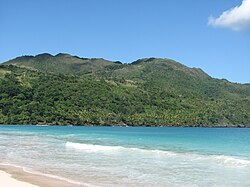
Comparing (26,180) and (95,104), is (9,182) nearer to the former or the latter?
(26,180)

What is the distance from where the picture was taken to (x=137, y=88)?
193125mm

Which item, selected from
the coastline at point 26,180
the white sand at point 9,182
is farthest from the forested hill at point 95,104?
the white sand at point 9,182

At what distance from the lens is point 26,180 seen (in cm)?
1902

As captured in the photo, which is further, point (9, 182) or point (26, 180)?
point (26, 180)

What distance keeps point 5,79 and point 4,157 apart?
434 feet

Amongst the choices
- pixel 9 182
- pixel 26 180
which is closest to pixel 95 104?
pixel 26 180

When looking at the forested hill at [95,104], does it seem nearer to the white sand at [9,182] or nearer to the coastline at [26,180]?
the coastline at [26,180]

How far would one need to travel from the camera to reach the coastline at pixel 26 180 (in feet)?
57.4

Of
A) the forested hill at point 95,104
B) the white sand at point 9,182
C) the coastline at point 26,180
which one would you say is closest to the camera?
the white sand at point 9,182

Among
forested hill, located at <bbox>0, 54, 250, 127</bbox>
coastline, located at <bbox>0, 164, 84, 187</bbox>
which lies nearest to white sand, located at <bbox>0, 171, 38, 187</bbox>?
coastline, located at <bbox>0, 164, 84, 187</bbox>

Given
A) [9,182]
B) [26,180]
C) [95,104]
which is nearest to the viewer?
[9,182]

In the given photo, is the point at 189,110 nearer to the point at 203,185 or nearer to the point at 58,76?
the point at 58,76

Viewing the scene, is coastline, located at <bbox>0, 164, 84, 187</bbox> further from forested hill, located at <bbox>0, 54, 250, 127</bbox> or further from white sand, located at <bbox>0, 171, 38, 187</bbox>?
forested hill, located at <bbox>0, 54, 250, 127</bbox>

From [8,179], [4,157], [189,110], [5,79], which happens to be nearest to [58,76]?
[5,79]
